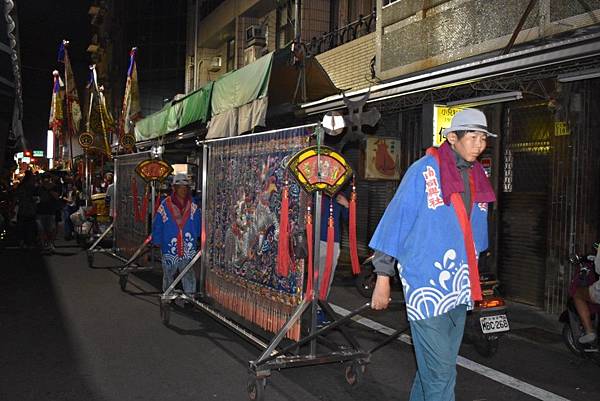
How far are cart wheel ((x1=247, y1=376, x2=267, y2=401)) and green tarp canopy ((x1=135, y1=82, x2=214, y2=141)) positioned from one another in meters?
9.39

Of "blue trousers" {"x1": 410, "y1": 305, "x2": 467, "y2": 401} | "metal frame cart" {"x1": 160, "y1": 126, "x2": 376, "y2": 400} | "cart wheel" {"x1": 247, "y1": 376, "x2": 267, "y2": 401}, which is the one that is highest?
"blue trousers" {"x1": 410, "y1": 305, "x2": 467, "y2": 401}

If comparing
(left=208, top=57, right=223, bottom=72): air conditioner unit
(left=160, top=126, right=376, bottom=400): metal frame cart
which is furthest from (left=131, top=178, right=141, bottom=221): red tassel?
(left=208, top=57, right=223, bottom=72): air conditioner unit

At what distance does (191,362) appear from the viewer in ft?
20.7

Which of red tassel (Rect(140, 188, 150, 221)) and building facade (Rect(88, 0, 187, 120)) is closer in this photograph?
red tassel (Rect(140, 188, 150, 221))

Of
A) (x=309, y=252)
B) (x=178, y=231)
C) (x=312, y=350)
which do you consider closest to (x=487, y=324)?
(x=312, y=350)

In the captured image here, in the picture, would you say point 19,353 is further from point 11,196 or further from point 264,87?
point 11,196

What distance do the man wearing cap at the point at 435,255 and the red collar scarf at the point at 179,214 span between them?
5467 mm

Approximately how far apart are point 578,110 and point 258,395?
6.73 m

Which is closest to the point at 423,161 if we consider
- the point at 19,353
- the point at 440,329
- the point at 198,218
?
the point at 440,329

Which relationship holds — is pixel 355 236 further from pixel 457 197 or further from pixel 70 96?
pixel 70 96

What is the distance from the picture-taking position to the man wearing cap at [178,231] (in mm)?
8867

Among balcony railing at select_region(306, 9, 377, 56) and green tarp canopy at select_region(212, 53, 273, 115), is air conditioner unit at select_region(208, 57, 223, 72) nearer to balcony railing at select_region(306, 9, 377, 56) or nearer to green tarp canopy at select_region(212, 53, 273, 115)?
balcony railing at select_region(306, 9, 377, 56)

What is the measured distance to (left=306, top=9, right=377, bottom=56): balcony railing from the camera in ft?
49.4

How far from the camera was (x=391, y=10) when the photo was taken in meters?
13.4
